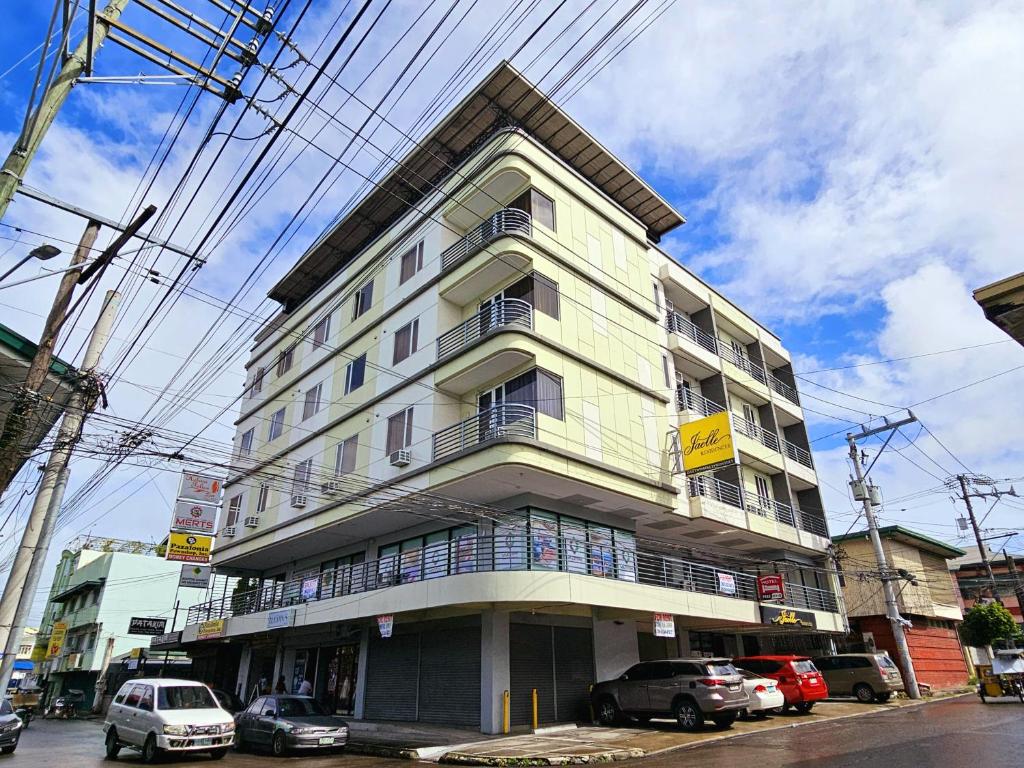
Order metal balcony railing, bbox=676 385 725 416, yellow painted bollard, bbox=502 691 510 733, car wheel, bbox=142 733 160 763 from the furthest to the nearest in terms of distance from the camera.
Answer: metal balcony railing, bbox=676 385 725 416
yellow painted bollard, bbox=502 691 510 733
car wheel, bbox=142 733 160 763

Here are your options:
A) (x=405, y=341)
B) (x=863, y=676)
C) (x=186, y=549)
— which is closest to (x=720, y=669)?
(x=863, y=676)

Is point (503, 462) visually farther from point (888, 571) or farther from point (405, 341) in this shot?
point (888, 571)

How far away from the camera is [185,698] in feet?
48.6

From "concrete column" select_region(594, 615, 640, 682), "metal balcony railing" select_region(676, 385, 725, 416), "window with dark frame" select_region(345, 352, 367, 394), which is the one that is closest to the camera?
"concrete column" select_region(594, 615, 640, 682)

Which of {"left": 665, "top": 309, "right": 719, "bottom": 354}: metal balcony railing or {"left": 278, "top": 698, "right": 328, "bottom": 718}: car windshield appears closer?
{"left": 278, "top": 698, "right": 328, "bottom": 718}: car windshield

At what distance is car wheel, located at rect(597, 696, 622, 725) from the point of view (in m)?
18.6

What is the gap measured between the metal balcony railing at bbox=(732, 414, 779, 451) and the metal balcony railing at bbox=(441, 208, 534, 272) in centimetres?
1359

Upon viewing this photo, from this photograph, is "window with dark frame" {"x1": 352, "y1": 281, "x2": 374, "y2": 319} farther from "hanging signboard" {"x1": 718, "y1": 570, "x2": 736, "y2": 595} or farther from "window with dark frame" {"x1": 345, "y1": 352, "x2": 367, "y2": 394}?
"hanging signboard" {"x1": 718, "y1": 570, "x2": 736, "y2": 595}

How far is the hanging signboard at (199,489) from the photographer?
76.9 ft

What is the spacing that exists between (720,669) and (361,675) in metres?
13.0

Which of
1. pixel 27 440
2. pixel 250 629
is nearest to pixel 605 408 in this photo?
pixel 27 440

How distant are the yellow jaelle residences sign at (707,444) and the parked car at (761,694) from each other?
6.67 metres

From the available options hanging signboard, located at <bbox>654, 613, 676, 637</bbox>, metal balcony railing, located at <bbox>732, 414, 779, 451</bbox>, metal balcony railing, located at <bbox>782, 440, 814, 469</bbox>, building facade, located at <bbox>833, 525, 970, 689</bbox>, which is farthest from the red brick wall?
hanging signboard, located at <bbox>654, 613, 676, 637</bbox>

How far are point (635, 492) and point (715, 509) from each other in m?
4.66
